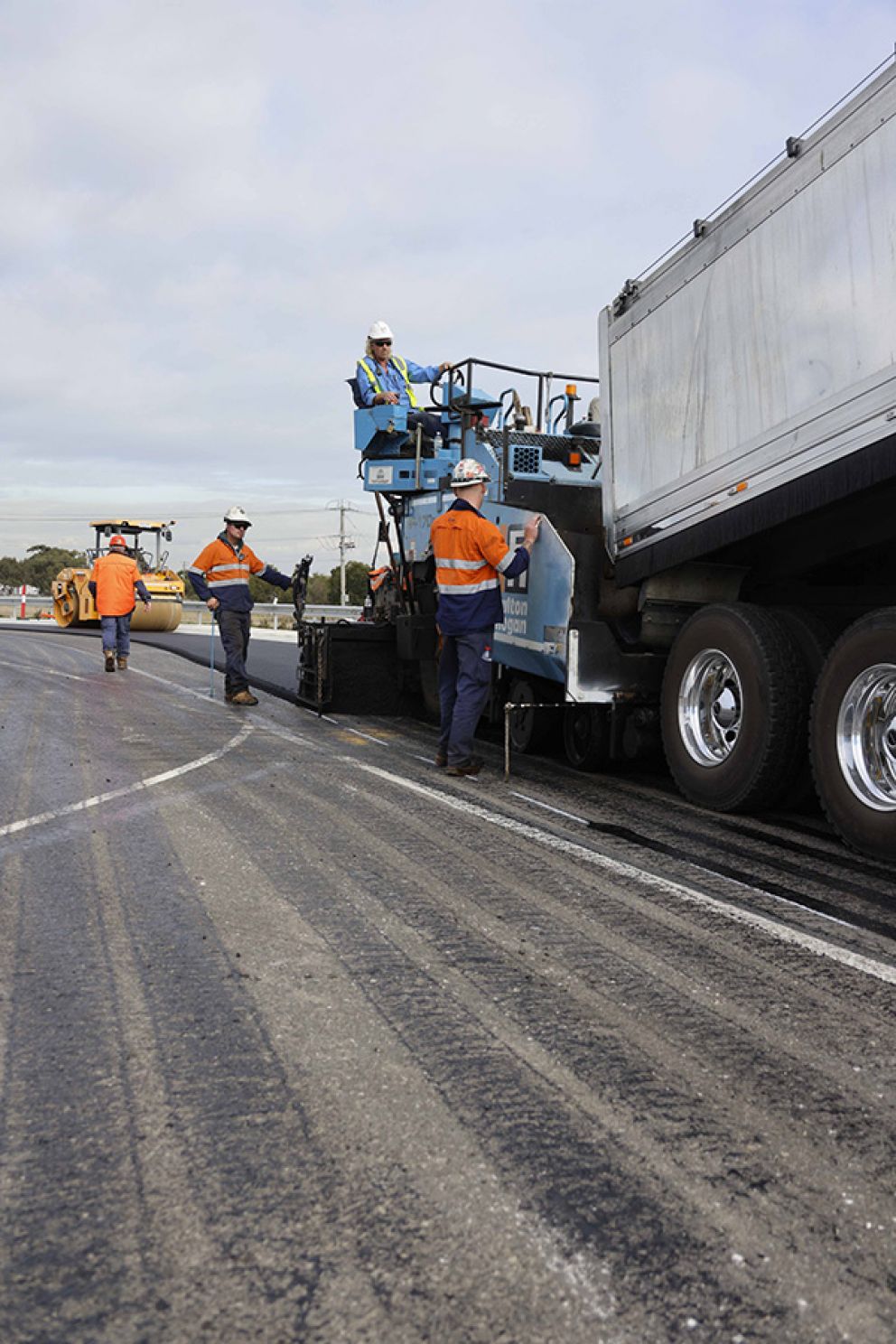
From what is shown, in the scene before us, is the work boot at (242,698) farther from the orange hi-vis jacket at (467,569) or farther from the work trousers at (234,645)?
the orange hi-vis jacket at (467,569)

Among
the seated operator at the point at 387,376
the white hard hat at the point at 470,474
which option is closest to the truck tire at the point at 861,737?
the white hard hat at the point at 470,474

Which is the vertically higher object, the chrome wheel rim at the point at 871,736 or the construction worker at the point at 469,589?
the construction worker at the point at 469,589

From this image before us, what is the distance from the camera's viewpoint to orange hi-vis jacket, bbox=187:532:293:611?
36.9 feet

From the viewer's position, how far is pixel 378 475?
963 centimetres

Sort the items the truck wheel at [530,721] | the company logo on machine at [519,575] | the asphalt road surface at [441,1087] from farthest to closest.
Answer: the truck wheel at [530,721]
the company logo on machine at [519,575]
the asphalt road surface at [441,1087]

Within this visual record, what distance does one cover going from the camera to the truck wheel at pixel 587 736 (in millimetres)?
7074

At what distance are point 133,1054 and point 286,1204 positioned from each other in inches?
29.1

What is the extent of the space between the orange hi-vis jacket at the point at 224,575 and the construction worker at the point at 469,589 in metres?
4.34

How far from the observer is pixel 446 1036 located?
2.77 m

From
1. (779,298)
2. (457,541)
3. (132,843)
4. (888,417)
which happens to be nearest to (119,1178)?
(132,843)

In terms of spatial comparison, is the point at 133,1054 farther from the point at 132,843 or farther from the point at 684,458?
the point at 684,458

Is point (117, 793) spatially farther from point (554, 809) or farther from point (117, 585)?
point (117, 585)

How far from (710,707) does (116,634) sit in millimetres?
9597

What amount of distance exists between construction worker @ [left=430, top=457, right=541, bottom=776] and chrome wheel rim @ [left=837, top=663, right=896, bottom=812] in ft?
8.22
